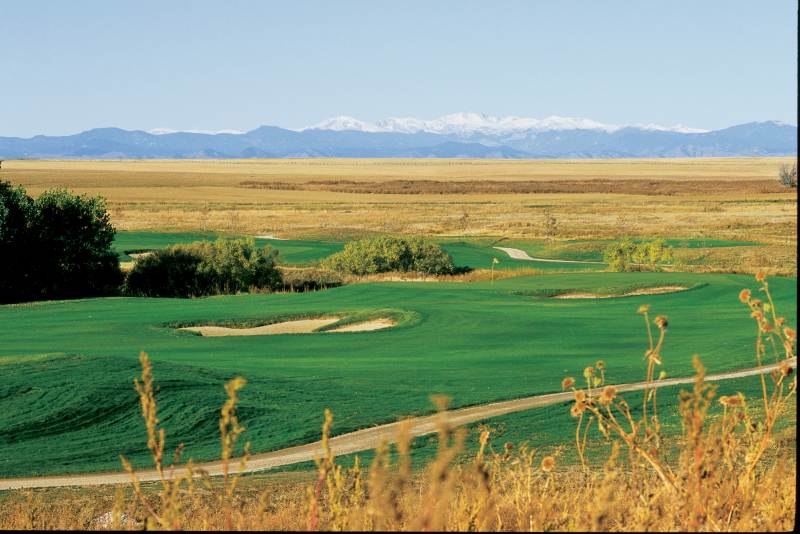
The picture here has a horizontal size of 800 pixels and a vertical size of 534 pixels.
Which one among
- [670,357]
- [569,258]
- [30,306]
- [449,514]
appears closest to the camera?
A: [449,514]

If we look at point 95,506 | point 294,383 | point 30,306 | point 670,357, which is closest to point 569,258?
point 30,306

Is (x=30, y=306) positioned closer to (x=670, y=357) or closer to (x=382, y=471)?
(x=670, y=357)

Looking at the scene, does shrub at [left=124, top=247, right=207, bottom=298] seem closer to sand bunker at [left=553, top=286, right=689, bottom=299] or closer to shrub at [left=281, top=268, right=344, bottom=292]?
shrub at [left=281, top=268, right=344, bottom=292]

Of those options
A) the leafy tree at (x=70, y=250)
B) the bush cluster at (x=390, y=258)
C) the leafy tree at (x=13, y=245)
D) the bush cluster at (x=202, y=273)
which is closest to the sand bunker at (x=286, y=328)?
the bush cluster at (x=202, y=273)

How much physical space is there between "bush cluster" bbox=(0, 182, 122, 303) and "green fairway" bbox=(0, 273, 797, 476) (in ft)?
21.5

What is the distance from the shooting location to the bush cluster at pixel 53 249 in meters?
44.1

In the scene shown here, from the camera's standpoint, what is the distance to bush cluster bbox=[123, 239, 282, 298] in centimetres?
4566

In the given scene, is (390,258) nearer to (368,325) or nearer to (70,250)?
(70,250)

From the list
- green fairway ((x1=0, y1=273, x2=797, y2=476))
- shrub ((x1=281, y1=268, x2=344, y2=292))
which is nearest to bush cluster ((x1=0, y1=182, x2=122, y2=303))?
green fairway ((x1=0, y1=273, x2=797, y2=476))

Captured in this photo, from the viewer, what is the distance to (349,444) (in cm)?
1525

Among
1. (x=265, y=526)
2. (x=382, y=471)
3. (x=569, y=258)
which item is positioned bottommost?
(x=569, y=258)

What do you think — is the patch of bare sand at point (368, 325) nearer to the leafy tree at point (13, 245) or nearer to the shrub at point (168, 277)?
the shrub at point (168, 277)

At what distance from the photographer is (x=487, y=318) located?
28656mm

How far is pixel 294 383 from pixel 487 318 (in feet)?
34.6
